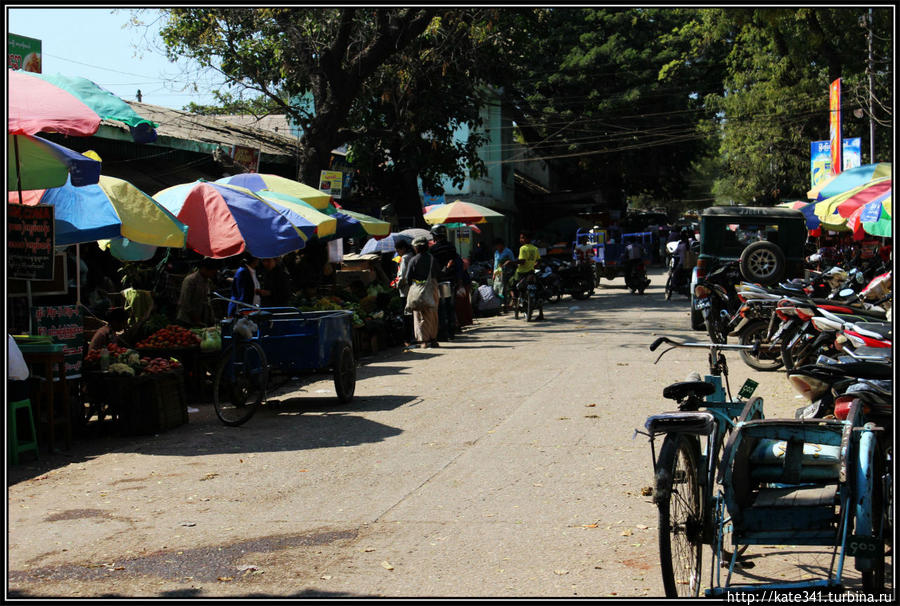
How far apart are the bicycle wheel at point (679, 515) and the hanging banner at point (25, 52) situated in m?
14.3

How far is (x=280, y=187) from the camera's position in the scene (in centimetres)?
1586

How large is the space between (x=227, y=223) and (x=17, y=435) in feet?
14.6

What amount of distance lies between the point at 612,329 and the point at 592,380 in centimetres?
681

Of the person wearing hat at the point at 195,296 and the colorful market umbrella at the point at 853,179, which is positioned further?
the colorful market umbrella at the point at 853,179

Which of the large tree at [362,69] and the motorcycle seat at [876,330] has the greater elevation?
the large tree at [362,69]

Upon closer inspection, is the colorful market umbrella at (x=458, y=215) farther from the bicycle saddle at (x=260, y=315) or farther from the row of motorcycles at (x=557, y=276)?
the bicycle saddle at (x=260, y=315)

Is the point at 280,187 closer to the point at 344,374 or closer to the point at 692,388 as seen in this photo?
the point at 344,374

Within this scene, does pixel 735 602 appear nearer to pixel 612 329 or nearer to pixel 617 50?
pixel 612 329

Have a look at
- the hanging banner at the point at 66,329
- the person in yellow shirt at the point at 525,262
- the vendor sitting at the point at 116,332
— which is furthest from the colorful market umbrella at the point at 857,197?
the hanging banner at the point at 66,329

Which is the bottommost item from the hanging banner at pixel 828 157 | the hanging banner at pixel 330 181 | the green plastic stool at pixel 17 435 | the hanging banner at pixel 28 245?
the green plastic stool at pixel 17 435

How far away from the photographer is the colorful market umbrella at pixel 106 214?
30.3ft

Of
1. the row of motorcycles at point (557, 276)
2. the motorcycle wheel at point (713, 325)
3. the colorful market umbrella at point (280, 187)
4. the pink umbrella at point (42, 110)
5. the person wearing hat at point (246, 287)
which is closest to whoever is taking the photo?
the pink umbrella at point (42, 110)

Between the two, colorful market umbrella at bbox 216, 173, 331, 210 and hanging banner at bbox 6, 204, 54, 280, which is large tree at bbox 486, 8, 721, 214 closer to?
colorful market umbrella at bbox 216, 173, 331, 210

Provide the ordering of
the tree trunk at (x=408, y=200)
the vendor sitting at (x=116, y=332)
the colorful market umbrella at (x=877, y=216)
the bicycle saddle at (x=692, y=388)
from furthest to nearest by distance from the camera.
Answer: the tree trunk at (x=408, y=200) → the colorful market umbrella at (x=877, y=216) → the vendor sitting at (x=116, y=332) → the bicycle saddle at (x=692, y=388)
